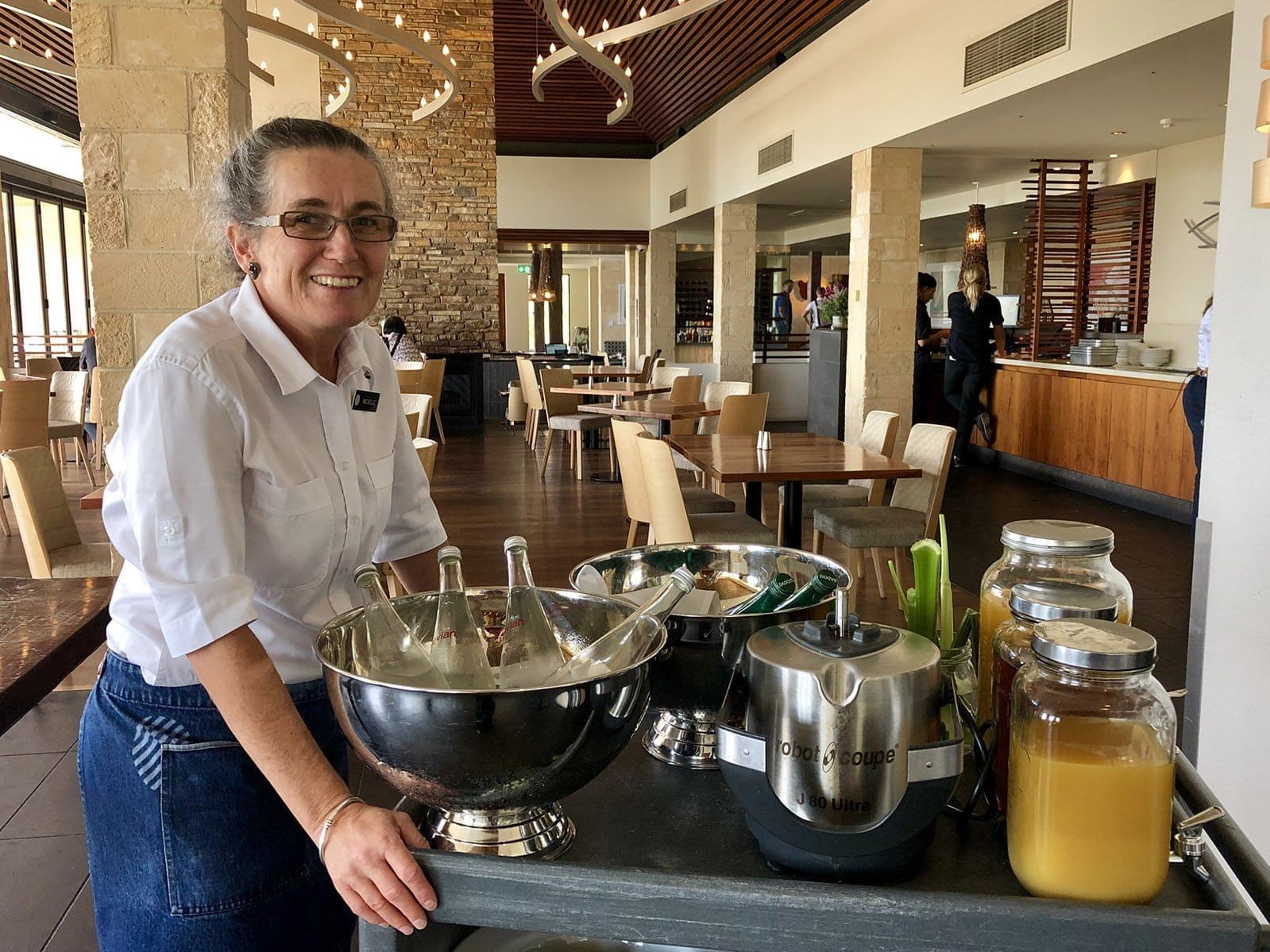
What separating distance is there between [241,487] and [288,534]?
0.09 metres

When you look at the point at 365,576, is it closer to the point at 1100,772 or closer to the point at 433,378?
the point at 1100,772

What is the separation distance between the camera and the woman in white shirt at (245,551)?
1.07m

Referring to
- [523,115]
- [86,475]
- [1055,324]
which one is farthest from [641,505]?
[523,115]

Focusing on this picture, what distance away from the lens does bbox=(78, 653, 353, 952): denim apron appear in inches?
51.8

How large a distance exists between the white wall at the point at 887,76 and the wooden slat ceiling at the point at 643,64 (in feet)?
1.05

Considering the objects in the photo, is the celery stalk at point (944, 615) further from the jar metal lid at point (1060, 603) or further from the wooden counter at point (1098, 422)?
the wooden counter at point (1098, 422)

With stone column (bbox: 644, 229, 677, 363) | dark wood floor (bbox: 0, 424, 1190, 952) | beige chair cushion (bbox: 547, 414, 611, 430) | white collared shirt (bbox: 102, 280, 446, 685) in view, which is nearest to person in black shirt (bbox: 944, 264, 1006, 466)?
dark wood floor (bbox: 0, 424, 1190, 952)

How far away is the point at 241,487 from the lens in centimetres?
119

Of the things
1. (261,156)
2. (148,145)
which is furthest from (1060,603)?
(148,145)

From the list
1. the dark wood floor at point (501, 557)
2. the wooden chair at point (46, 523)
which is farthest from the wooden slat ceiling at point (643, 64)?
the wooden chair at point (46, 523)

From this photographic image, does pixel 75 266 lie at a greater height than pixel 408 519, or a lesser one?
greater

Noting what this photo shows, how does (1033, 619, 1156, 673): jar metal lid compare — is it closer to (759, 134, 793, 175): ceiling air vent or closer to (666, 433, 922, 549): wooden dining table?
(666, 433, 922, 549): wooden dining table

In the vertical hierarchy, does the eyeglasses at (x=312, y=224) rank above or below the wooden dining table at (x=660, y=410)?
above

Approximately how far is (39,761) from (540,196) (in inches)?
525
